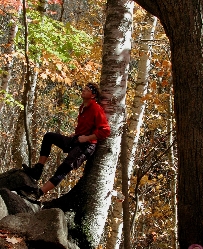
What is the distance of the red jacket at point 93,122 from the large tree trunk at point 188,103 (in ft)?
5.78

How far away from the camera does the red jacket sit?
407 centimetres

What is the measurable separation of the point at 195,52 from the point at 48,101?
52.1 feet

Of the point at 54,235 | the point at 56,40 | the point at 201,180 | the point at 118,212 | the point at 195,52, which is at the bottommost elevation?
the point at 118,212

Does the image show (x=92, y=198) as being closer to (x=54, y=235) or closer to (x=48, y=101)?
(x=54, y=235)

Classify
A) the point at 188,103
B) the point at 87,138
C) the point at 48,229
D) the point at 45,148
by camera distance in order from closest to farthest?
the point at 188,103 → the point at 48,229 → the point at 87,138 → the point at 45,148

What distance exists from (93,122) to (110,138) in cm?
29

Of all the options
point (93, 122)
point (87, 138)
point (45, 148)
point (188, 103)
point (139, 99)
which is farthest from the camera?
point (139, 99)

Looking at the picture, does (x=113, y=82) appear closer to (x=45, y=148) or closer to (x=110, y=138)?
(x=110, y=138)

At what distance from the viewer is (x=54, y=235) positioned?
10.9ft

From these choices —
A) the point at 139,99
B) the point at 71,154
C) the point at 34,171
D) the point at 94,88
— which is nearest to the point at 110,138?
the point at 71,154

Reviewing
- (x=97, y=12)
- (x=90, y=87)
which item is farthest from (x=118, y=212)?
(x=97, y=12)

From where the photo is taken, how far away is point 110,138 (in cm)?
426

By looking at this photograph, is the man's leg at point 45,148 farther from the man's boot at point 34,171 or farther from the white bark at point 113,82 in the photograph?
the white bark at point 113,82

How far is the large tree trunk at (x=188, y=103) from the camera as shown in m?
2.26
